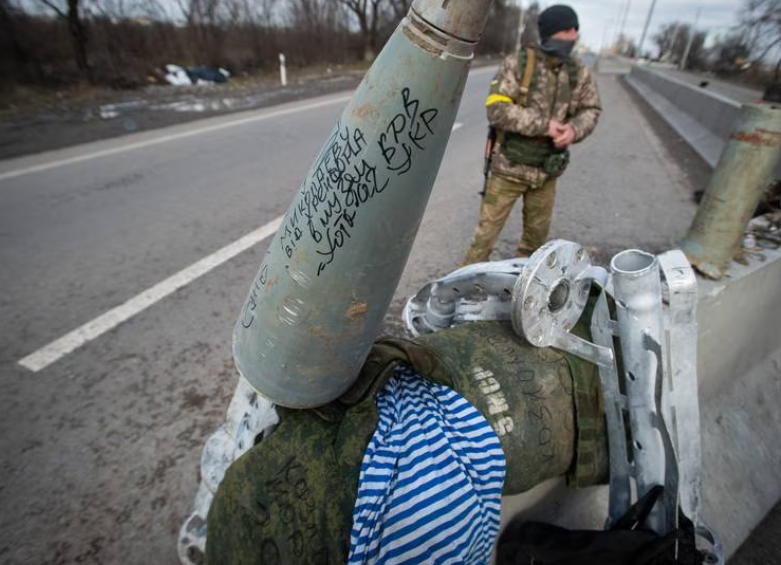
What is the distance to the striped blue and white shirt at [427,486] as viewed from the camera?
0.93 metres

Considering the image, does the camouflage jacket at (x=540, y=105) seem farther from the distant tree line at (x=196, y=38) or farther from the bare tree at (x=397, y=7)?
the bare tree at (x=397, y=7)

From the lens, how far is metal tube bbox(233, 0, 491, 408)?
0.72m

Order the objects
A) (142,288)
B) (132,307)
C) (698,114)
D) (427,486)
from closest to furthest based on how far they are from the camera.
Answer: (427,486) → (132,307) → (142,288) → (698,114)

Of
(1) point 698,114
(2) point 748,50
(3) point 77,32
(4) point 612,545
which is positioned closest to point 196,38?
(3) point 77,32

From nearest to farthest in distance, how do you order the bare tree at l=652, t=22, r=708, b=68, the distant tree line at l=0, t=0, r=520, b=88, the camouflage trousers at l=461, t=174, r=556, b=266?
the camouflage trousers at l=461, t=174, r=556, b=266
the distant tree line at l=0, t=0, r=520, b=88
the bare tree at l=652, t=22, r=708, b=68

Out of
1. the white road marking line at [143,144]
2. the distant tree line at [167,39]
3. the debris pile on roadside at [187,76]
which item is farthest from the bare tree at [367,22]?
the white road marking line at [143,144]

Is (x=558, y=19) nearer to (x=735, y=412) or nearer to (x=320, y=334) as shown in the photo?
(x=735, y=412)

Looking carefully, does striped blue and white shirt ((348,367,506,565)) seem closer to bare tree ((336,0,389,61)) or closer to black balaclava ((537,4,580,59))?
black balaclava ((537,4,580,59))

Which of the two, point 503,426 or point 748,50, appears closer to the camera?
point 503,426

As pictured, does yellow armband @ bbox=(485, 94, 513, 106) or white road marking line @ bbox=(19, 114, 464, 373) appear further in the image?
yellow armband @ bbox=(485, 94, 513, 106)

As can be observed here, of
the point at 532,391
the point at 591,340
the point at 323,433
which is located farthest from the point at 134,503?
the point at 591,340

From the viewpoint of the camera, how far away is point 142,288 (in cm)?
303

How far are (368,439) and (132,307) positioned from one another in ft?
8.01

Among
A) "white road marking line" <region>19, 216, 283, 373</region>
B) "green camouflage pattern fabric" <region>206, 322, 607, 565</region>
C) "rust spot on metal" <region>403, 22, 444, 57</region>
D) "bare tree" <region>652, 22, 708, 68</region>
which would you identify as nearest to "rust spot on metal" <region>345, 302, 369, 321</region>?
"green camouflage pattern fabric" <region>206, 322, 607, 565</region>
